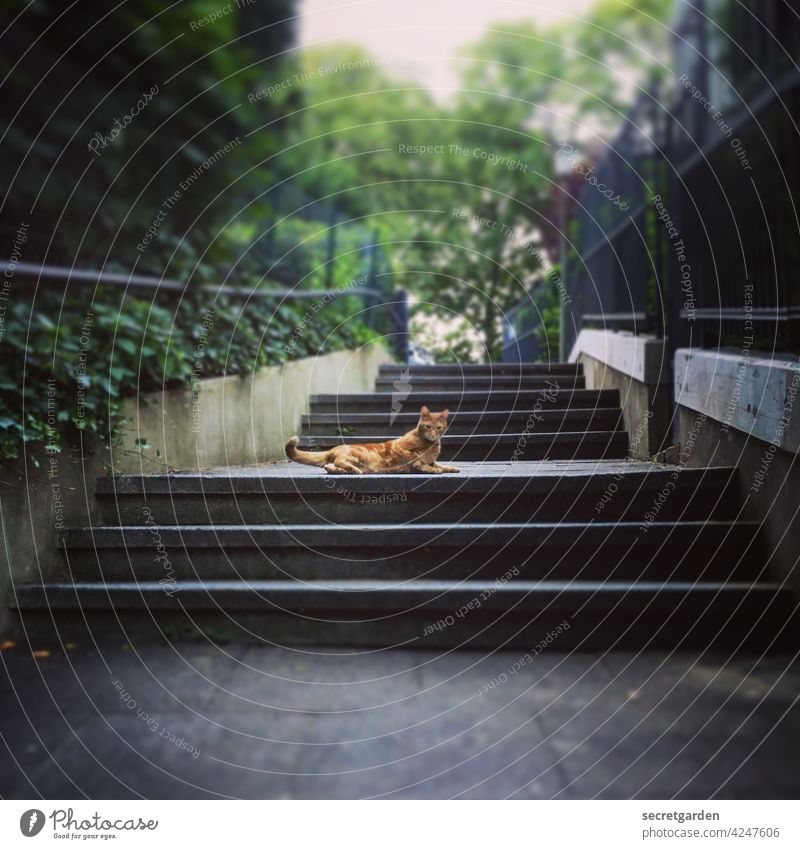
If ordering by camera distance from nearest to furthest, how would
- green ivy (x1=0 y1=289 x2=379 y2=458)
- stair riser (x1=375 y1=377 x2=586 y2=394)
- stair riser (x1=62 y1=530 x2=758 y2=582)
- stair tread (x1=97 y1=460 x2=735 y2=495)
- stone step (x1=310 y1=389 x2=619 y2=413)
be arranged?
stair riser (x1=62 y1=530 x2=758 y2=582) < green ivy (x1=0 y1=289 x2=379 y2=458) < stair tread (x1=97 y1=460 x2=735 y2=495) < stone step (x1=310 y1=389 x2=619 y2=413) < stair riser (x1=375 y1=377 x2=586 y2=394)

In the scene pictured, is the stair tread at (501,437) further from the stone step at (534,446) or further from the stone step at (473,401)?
the stone step at (473,401)

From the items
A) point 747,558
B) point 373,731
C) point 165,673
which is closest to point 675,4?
point 747,558

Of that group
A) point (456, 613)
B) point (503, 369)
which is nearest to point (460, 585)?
point (456, 613)

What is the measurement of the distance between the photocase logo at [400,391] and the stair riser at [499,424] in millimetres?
84

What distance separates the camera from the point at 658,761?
177cm

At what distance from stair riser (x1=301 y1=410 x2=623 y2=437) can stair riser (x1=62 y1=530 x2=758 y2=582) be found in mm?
1767

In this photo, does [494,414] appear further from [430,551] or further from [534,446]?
[430,551]

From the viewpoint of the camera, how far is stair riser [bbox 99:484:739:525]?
10.3 ft

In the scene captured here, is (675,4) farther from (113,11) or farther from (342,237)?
(342,237)

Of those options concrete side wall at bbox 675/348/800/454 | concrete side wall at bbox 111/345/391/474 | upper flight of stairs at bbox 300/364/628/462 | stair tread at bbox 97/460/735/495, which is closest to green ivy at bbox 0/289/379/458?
concrete side wall at bbox 111/345/391/474

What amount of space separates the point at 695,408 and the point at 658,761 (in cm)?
218

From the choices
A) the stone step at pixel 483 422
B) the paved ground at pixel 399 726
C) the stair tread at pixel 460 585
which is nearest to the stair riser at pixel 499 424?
the stone step at pixel 483 422

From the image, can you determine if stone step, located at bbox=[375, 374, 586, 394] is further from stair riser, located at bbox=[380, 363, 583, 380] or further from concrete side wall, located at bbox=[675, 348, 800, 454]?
concrete side wall, located at bbox=[675, 348, 800, 454]

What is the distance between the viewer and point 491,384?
18.4 feet
